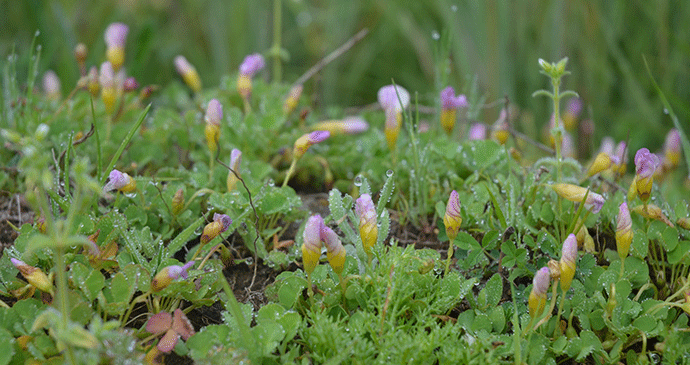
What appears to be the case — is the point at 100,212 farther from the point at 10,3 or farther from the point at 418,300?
the point at 10,3

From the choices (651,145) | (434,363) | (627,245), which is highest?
(627,245)

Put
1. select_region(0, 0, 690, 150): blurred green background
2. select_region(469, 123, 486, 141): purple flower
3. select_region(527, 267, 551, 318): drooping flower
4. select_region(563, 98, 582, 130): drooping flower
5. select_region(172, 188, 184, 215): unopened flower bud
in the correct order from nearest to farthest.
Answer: select_region(527, 267, 551, 318): drooping flower
select_region(172, 188, 184, 215): unopened flower bud
select_region(469, 123, 486, 141): purple flower
select_region(563, 98, 582, 130): drooping flower
select_region(0, 0, 690, 150): blurred green background

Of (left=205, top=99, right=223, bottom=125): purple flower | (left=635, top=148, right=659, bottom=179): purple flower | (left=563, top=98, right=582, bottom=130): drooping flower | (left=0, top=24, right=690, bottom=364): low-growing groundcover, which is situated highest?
(left=205, top=99, right=223, bottom=125): purple flower

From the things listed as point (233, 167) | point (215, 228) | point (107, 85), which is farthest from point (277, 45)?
point (215, 228)

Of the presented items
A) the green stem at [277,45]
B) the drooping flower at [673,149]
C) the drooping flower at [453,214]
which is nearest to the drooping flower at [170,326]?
the drooping flower at [453,214]

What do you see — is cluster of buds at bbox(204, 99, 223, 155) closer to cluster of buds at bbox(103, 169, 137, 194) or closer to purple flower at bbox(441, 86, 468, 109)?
cluster of buds at bbox(103, 169, 137, 194)

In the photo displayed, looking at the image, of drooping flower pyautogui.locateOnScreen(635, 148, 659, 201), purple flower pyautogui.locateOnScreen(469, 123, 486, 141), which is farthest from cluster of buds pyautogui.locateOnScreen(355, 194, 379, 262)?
purple flower pyautogui.locateOnScreen(469, 123, 486, 141)

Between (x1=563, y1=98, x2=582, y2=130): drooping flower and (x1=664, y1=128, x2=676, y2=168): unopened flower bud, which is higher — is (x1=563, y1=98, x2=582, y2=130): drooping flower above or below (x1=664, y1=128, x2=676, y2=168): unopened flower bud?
below

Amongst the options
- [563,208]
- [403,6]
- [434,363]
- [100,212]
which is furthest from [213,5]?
[434,363]
